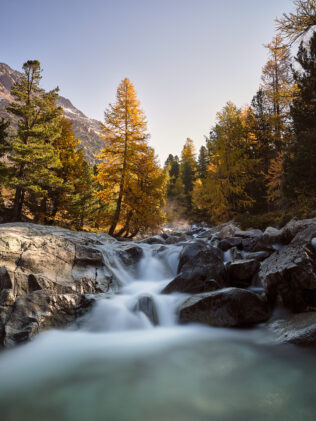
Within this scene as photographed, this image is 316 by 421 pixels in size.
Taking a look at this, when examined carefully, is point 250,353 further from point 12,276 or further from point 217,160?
point 217,160

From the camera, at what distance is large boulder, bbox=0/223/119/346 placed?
431cm

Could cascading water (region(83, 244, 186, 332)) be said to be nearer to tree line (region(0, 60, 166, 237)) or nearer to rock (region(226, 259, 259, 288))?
rock (region(226, 259, 259, 288))

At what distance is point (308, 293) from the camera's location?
477 cm

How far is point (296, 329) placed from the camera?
4.00m

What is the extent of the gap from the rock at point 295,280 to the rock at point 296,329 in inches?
13.3

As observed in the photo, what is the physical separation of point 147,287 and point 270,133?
1704 centimetres

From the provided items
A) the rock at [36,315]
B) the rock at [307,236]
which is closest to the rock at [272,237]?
the rock at [307,236]

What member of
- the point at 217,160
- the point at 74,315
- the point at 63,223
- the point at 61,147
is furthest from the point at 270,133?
the point at 74,315

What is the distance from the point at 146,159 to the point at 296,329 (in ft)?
44.7

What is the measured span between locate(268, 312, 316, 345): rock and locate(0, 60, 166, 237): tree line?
11.7 m

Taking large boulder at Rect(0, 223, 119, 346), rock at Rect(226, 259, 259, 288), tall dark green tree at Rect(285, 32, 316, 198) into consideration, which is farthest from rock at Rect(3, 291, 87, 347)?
tall dark green tree at Rect(285, 32, 316, 198)

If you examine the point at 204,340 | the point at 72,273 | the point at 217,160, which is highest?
the point at 217,160

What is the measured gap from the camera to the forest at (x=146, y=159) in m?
11.0

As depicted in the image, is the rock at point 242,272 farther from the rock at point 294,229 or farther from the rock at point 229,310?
the rock at point 294,229
